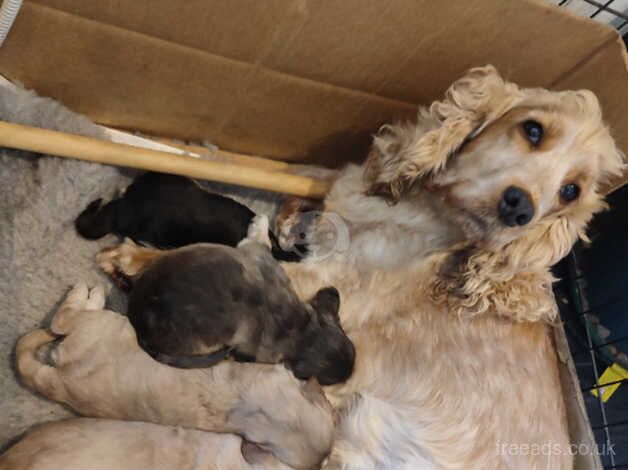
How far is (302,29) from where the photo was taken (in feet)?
7.07

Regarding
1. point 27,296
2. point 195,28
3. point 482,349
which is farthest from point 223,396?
point 195,28

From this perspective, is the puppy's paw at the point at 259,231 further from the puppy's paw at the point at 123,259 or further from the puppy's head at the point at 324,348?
the puppy's paw at the point at 123,259

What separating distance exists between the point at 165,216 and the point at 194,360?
606 mm

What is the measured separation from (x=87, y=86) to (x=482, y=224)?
5.36 ft

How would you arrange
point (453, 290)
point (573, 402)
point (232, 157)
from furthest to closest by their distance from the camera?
point (232, 157), point (573, 402), point (453, 290)

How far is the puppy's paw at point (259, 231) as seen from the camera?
243 cm

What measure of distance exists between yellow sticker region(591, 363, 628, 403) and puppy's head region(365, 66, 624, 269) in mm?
1275

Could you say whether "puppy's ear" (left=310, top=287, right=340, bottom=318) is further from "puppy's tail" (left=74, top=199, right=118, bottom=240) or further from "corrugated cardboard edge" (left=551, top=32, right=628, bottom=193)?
"corrugated cardboard edge" (left=551, top=32, right=628, bottom=193)

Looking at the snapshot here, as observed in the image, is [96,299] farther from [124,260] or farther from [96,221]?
[96,221]

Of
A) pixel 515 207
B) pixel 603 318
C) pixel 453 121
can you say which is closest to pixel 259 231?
pixel 453 121

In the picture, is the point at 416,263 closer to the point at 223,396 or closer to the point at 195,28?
the point at 223,396

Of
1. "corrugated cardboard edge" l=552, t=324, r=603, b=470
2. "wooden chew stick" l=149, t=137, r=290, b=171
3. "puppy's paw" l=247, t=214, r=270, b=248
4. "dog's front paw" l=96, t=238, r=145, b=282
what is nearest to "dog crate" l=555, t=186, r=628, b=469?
"corrugated cardboard edge" l=552, t=324, r=603, b=470

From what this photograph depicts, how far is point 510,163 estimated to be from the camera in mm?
2064

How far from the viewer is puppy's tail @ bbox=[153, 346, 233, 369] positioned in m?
2.04
